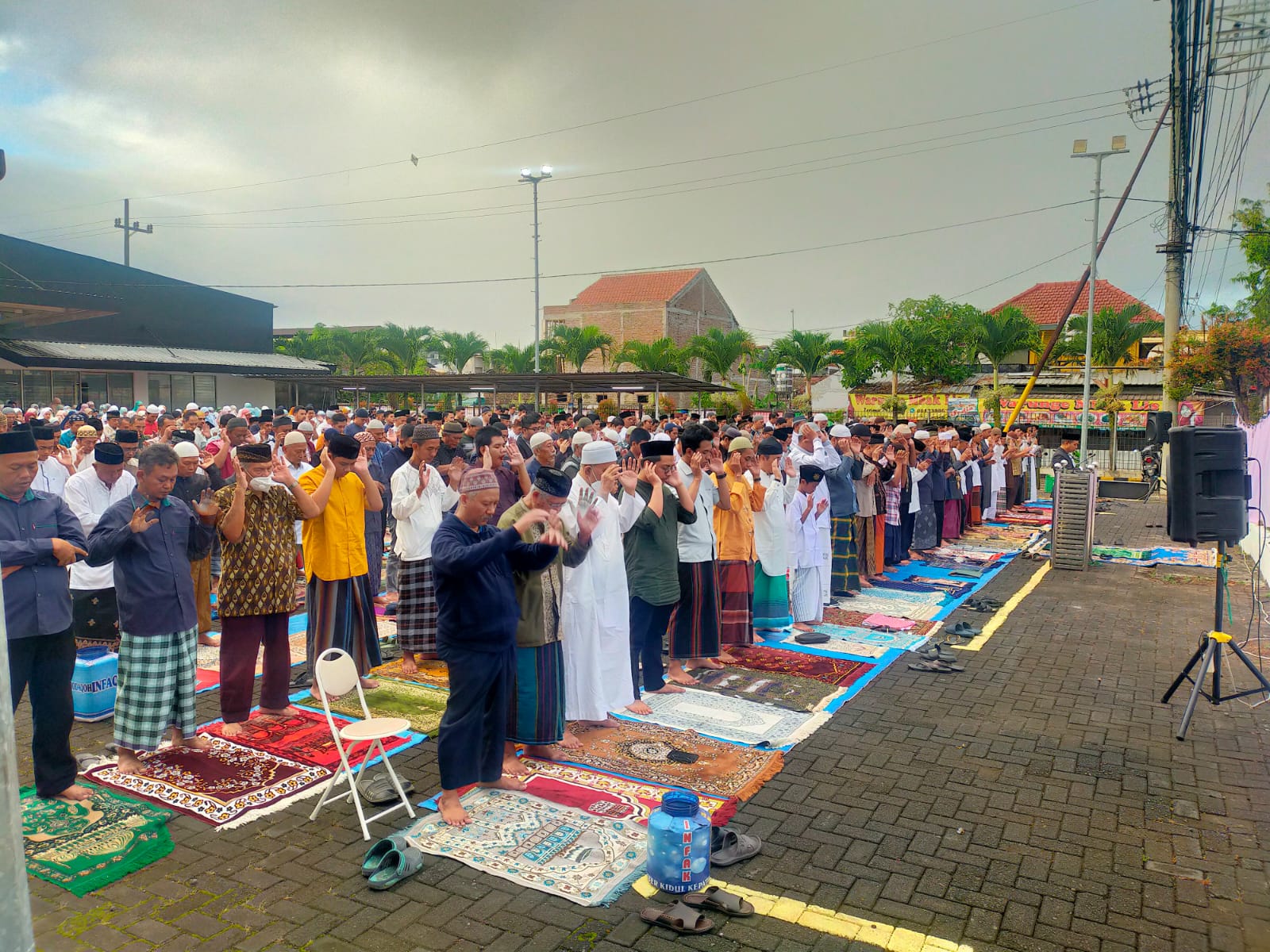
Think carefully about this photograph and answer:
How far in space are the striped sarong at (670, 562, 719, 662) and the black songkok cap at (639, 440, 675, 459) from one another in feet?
3.39

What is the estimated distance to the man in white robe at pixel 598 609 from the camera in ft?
18.0

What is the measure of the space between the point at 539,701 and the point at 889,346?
33017mm

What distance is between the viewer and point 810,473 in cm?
846

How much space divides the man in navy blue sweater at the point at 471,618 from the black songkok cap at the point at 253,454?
1.69 metres

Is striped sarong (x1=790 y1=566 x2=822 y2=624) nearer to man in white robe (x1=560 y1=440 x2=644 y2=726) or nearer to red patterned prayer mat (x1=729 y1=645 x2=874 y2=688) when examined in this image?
red patterned prayer mat (x1=729 y1=645 x2=874 y2=688)

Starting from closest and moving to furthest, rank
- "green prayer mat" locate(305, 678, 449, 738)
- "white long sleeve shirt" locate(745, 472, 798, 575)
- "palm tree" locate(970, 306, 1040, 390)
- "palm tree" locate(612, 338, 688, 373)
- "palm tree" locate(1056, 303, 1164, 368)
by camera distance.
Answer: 1. "green prayer mat" locate(305, 678, 449, 738)
2. "white long sleeve shirt" locate(745, 472, 798, 575)
3. "palm tree" locate(1056, 303, 1164, 368)
4. "palm tree" locate(970, 306, 1040, 390)
5. "palm tree" locate(612, 338, 688, 373)

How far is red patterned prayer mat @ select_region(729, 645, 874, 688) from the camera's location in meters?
6.99

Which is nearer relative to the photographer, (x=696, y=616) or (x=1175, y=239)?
(x=696, y=616)

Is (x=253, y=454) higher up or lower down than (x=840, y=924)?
higher up

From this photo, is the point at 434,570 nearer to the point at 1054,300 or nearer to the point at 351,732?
the point at 351,732

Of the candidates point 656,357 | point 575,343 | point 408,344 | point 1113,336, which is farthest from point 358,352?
point 1113,336

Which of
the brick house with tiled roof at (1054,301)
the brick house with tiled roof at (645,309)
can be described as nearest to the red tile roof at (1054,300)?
the brick house with tiled roof at (1054,301)

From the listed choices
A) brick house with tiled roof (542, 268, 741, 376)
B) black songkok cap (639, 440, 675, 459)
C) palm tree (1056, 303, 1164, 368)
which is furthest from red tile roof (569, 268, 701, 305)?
Result: black songkok cap (639, 440, 675, 459)

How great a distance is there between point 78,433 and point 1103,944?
31.0 ft
